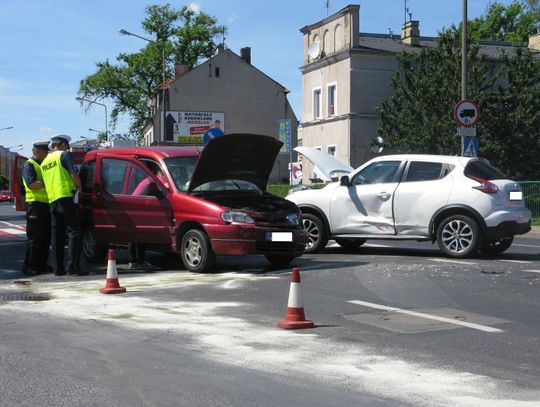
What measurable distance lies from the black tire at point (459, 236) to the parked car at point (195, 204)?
2446mm

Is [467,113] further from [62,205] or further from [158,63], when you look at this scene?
[158,63]

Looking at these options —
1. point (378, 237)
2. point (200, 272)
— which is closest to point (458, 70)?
point (378, 237)

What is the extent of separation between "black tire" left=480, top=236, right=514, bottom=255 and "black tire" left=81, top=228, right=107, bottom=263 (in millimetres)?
6414

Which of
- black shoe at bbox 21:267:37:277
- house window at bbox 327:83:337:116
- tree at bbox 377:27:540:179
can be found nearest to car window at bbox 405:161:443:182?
black shoe at bbox 21:267:37:277

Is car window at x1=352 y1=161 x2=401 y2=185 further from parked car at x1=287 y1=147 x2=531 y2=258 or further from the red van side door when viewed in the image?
the red van side door

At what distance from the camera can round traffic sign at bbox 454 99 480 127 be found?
20.9 meters

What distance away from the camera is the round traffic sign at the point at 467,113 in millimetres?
20906

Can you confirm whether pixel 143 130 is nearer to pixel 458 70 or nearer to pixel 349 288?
pixel 458 70

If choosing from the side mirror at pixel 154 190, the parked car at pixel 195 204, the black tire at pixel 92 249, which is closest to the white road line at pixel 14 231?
the black tire at pixel 92 249

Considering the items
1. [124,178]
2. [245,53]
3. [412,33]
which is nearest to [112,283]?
[124,178]

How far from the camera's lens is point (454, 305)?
8266 millimetres

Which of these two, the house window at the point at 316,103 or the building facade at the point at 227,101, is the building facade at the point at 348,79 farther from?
the building facade at the point at 227,101

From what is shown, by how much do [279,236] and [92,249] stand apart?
144 inches

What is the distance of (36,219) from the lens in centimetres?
1141
